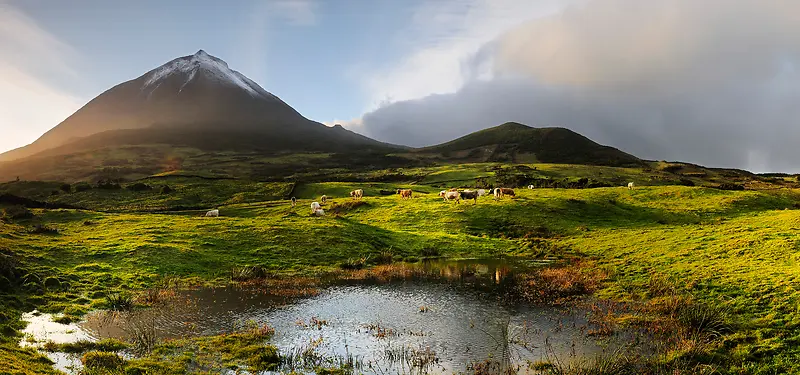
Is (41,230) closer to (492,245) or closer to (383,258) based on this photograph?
(383,258)

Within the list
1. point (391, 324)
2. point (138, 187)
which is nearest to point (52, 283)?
point (391, 324)

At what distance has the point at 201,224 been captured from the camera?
49750mm

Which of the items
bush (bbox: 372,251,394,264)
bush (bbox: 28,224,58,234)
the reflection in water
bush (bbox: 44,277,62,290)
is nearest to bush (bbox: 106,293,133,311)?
the reflection in water

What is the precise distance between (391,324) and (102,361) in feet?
44.0

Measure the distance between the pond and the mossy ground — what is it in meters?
4.61

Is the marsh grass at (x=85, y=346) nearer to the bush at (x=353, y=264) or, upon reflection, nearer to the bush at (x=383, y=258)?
the bush at (x=353, y=264)

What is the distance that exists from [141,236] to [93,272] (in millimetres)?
11120

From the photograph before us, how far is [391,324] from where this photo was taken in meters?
23.5

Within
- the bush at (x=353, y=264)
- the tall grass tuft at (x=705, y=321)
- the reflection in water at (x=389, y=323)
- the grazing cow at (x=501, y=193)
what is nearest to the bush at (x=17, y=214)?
the reflection in water at (x=389, y=323)

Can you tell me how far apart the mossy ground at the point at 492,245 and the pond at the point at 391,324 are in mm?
4606

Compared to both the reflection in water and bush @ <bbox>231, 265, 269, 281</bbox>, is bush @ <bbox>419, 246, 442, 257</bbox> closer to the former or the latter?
→ the reflection in water

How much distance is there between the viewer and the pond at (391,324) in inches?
753

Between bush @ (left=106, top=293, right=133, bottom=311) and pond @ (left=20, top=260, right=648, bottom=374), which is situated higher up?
bush @ (left=106, top=293, right=133, bottom=311)

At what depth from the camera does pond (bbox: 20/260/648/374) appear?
19.1 metres
